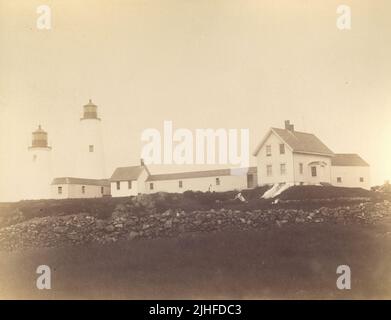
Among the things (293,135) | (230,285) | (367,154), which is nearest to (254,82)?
(293,135)

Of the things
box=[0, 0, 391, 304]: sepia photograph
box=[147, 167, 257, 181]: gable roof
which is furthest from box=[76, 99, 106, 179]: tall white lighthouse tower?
box=[147, 167, 257, 181]: gable roof

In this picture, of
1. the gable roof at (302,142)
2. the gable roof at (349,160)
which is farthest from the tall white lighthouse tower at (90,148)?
the gable roof at (349,160)

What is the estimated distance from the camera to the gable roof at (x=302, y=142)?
611 centimetres

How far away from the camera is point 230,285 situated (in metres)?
5.57

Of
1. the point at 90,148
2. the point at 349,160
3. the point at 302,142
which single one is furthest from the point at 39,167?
the point at 349,160

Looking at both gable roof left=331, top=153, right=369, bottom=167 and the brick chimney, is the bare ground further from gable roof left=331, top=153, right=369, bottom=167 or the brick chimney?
the brick chimney

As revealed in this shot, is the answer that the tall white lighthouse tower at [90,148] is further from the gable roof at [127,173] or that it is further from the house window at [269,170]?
the house window at [269,170]

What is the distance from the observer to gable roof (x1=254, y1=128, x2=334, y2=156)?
6.11 meters

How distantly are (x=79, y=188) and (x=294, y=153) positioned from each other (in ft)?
9.70

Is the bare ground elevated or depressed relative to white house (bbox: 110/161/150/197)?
depressed

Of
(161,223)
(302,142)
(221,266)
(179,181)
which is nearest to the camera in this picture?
(221,266)

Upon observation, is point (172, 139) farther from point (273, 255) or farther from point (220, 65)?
point (273, 255)

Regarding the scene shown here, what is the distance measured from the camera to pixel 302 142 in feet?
20.1

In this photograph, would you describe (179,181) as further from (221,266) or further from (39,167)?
(39,167)
